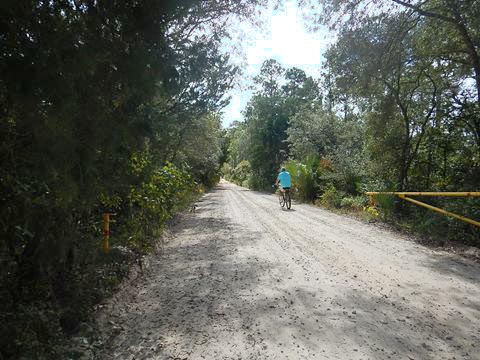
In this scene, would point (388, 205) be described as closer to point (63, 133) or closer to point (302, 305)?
point (302, 305)

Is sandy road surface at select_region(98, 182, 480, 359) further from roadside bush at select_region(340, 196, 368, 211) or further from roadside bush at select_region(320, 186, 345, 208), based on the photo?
roadside bush at select_region(320, 186, 345, 208)

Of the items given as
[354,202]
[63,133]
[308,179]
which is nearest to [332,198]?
[354,202]

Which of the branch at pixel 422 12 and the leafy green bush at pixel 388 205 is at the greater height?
the branch at pixel 422 12

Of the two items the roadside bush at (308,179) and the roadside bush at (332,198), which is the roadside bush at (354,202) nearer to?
the roadside bush at (332,198)

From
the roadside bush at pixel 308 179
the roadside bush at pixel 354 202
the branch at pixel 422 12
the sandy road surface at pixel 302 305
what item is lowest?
the sandy road surface at pixel 302 305

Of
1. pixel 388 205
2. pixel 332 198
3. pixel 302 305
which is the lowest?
pixel 302 305

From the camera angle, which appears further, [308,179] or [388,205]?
[308,179]

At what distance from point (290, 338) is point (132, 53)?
11.4ft

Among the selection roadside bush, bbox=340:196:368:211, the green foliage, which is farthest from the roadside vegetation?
the green foliage

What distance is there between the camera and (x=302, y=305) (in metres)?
4.64

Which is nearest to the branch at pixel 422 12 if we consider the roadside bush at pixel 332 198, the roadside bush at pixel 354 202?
the roadside bush at pixel 354 202

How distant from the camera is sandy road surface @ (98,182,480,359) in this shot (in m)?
3.62

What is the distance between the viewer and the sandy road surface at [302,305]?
3615 millimetres

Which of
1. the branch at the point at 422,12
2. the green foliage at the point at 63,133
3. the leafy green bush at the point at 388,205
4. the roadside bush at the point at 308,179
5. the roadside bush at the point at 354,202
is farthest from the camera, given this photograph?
the roadside bush at the point at 308,179
